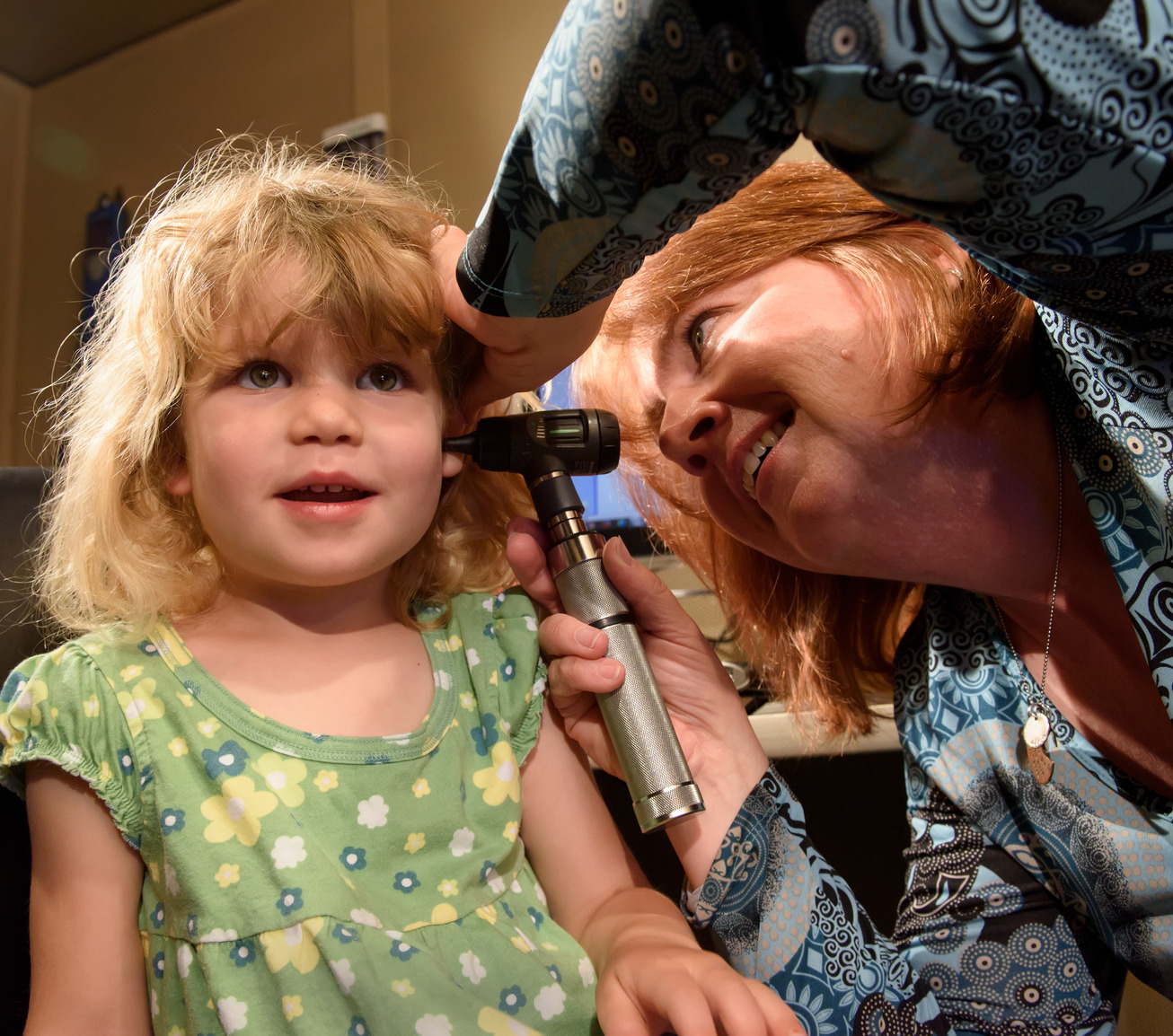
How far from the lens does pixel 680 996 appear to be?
61 cm

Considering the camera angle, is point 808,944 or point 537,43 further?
point 537,43

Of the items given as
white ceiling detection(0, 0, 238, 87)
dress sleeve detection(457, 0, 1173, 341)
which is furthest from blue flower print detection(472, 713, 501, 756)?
white ceiling detection(0, 0, 238, 87)

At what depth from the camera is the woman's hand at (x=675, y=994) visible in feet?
1.96

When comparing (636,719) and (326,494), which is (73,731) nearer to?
(326,494)

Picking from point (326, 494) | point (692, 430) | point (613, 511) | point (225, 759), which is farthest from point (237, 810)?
point (613, 511)

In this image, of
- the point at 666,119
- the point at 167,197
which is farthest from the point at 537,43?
the point at 666,119

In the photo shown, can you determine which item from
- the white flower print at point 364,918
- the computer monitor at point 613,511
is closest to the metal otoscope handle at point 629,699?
the white flower print at point 364,918

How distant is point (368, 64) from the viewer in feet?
7.90

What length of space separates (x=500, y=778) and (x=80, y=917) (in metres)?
0.33

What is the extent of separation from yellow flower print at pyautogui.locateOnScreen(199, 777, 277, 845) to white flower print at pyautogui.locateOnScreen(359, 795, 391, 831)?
7 cm

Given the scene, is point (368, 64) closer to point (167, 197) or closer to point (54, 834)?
point (167, 197)

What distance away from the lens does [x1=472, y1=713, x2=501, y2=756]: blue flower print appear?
0.80 meters

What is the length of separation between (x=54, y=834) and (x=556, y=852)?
0.40 meters

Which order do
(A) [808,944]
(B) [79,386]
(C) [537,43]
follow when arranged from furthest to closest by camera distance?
(C) [537,43] < (B) [79,386] < (A) [808,944]
